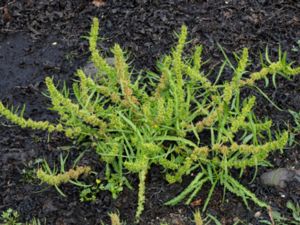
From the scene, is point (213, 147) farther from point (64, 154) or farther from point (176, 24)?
point (176, 24)

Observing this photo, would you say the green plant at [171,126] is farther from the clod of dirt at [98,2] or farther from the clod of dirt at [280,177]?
the clod of dirt at [98,2]

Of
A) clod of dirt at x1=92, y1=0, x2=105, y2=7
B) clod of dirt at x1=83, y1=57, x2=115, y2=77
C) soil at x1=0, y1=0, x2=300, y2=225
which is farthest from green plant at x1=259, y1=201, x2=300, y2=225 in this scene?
clod of dirt at x1=92, y1=0, x2=105, y2=7

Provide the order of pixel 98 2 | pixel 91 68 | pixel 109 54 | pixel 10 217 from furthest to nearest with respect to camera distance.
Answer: pixel 98 2, pixel 109 54, pixel 91 68, pixel 10 217

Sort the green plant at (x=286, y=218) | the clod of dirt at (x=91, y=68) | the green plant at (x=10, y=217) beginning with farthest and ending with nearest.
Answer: the clod of dirt at (x=91, y=68) < the green plant at (x=10, y=217) < the green plant at (x=286, y=218)

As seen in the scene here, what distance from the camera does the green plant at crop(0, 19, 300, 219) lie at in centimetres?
303

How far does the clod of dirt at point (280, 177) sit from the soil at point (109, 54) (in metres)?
0.03

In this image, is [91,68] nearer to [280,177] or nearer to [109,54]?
[109,54]

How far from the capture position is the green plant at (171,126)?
9.93ft

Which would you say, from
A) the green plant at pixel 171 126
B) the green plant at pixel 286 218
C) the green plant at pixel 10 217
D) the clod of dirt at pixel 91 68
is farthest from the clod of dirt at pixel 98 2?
the green plant at pixel 286 218

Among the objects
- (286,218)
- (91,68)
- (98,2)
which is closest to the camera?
(286,218)

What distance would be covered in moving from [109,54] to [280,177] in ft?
4.78

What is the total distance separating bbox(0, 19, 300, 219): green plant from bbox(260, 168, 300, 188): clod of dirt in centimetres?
8

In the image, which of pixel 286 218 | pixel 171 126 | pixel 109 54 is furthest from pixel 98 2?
pixel 286 218

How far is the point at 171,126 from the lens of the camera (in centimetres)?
323
